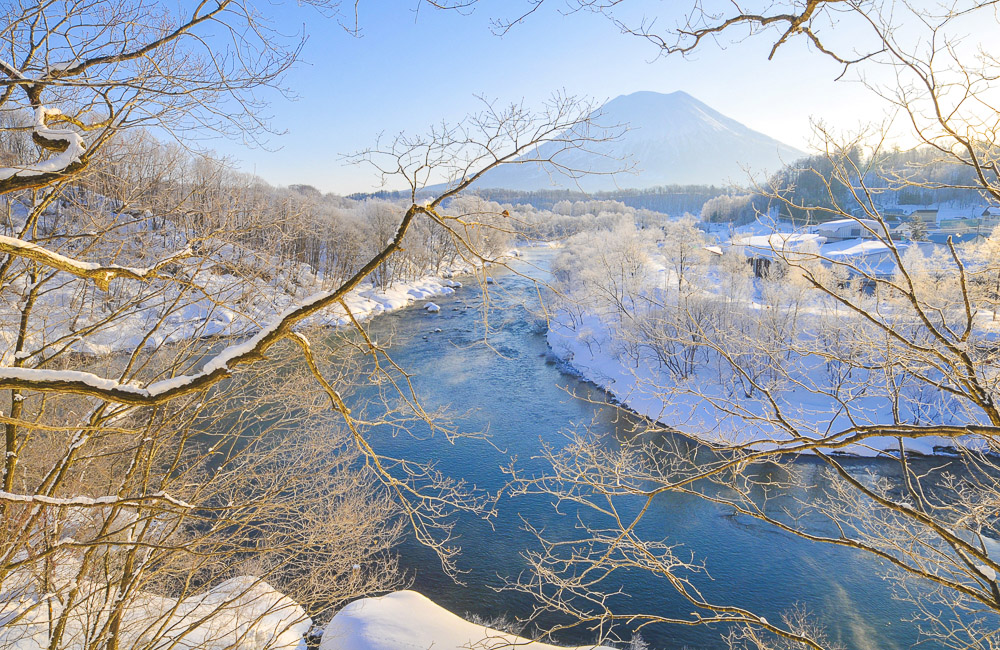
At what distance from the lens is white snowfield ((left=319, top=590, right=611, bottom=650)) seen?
25.7 feet

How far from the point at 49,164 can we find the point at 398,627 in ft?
26.3

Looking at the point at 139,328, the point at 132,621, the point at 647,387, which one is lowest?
the point at 647,387

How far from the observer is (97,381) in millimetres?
1744

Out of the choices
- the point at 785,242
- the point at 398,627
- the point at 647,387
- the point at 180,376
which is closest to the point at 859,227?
the point at 785,242

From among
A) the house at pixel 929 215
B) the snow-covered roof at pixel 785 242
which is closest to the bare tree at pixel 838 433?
the snow-covered roof at pixel 785 242

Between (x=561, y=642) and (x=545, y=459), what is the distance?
436 cm

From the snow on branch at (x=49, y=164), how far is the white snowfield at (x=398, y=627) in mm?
7536

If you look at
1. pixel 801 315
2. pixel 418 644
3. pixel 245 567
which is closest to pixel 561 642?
pixel 418 644

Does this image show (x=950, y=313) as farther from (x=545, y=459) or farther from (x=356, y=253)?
(x=356, y=253)

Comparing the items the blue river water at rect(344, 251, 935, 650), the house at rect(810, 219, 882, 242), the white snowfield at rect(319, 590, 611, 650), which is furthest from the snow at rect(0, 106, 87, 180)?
the white snowfield at rect(319, 590, 611, 650)

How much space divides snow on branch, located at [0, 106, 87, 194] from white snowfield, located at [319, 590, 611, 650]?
7.54 m

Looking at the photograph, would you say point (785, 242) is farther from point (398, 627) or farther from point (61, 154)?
point (398, 627)

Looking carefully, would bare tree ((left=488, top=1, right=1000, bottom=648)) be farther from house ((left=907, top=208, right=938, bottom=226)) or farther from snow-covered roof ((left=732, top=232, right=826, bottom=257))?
house ((left=907, top=208, right=938, bottom=226))

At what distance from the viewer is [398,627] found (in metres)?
8.09
